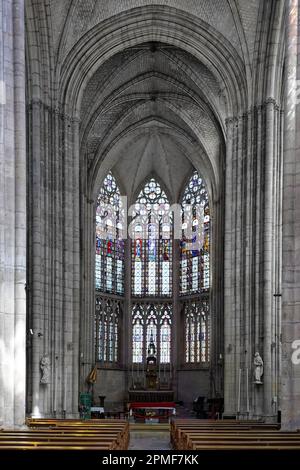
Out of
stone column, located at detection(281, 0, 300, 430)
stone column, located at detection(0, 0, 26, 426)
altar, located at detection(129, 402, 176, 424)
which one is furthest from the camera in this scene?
altar, located at detection(129, 402, 176, 424)

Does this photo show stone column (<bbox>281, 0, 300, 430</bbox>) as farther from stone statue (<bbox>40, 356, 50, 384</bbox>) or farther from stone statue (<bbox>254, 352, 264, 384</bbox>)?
stone statue (<bbox>40, 356, 50, 384</bbox>)

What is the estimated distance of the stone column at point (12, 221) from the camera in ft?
65.7

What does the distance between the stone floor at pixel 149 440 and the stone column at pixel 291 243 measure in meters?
5.30

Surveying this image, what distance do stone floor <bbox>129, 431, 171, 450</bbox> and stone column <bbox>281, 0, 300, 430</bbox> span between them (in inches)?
209

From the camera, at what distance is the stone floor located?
75.1 feet

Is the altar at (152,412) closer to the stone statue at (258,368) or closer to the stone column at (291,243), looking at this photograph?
the stone statue at (258,368)

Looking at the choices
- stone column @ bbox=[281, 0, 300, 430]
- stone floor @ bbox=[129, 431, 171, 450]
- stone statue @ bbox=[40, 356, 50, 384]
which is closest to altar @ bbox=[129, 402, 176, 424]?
stone floor @ bbox=[129, 431, 171, 450]

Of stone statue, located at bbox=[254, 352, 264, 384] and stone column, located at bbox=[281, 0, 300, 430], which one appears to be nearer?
stone column, located at bbox=[281, 0, 300, 430]

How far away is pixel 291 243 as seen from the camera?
1947 cm

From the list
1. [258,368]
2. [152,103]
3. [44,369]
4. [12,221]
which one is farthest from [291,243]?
[152,103]

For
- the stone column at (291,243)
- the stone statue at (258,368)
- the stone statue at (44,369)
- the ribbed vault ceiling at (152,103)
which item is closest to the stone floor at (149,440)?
the stone statue at (44,369)
